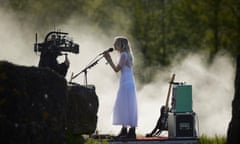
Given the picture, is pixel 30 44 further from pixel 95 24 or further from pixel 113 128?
pixel 113 128

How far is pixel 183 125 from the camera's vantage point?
13148mm

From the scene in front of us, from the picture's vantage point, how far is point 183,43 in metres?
31.8

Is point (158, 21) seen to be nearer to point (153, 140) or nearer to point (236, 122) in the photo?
point (153, 140)

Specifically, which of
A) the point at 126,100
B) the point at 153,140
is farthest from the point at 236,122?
the point at 126,100

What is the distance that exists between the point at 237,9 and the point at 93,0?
576 centimetres

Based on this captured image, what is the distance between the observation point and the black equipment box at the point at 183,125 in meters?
13.1

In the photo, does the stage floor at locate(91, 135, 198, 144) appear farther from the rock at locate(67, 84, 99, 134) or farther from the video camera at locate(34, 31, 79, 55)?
the rock at locate(67, 84, 99, 134)

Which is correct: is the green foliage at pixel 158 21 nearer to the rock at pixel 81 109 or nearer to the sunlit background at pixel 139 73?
the sunlit background at pixel 139 73

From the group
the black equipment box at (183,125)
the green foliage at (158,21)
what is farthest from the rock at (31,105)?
the green foliage at (158,21)

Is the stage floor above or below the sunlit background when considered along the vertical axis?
below

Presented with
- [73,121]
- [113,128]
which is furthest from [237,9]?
[73,121]

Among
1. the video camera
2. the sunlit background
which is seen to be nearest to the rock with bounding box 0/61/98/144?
the video camera

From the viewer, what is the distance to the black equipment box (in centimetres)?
1312

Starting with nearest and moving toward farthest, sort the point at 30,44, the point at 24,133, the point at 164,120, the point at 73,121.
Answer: the point at 24,133
the point at 73,121
the point at 164,120
the point at 30,44
